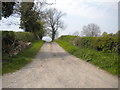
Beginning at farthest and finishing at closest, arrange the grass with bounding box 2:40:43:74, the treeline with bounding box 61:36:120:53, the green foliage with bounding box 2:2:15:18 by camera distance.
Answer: the green foliage with bounding box 2:2:15:18, the treeline with bounding box 61:36:120:53, the grass with bounding box 2:40:43:74

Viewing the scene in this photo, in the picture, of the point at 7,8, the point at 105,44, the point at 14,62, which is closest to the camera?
the point at 14,62

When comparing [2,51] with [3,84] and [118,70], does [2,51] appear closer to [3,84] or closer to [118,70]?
[3,84]

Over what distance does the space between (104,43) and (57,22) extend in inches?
1842

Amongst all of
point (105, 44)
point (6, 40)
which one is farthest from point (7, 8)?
point (105, 44)

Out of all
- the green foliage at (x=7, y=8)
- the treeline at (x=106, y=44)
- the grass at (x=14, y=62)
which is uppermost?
the green foliage at (x=7, y=8)

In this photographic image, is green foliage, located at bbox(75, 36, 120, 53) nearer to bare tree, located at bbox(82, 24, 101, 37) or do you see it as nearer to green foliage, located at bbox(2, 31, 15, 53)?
green foliage, located at bbox(2, 31, 15, 53)

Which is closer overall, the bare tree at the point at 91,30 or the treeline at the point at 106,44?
the treeline at the point at 106,44

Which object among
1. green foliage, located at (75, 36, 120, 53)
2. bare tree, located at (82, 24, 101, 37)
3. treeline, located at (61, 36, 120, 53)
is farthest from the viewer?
bare tree, located at (82, 24, 101, 37)

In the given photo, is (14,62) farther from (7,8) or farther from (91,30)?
(91,30)

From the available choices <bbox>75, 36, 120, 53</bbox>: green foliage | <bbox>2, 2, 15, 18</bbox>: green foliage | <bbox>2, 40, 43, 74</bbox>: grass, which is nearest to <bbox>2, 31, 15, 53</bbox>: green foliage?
<bbox>2, 40, 43, 74</bbox>: grass

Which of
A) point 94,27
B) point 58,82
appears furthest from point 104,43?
point 94,27

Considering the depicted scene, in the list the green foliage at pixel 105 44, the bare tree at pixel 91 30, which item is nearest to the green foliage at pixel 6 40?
the green foliage at pixel 105 44

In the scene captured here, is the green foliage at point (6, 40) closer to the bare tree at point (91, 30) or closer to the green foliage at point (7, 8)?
the green foliage at point (7, 8)

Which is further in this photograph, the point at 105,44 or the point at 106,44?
the point at 105,44
